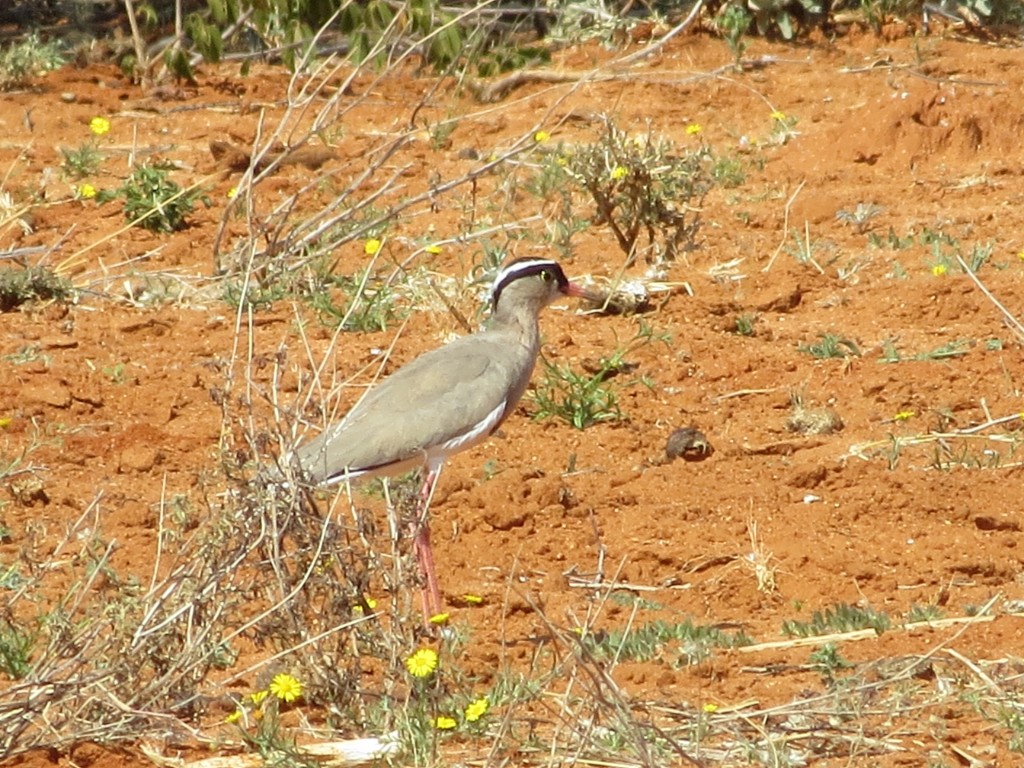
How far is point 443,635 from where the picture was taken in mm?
5680

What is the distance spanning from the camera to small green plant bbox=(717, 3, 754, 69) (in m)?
13.9

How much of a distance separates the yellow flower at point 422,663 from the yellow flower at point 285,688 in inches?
12.5

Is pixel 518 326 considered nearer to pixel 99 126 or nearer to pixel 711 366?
pixel 711 366

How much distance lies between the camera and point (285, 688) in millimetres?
4996

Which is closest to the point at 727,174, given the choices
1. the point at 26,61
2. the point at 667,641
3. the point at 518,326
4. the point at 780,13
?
the point at 780,13

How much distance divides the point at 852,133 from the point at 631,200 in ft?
8.53

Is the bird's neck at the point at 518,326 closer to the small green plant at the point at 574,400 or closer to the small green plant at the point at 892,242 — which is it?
the small green plant at the point at 574,400

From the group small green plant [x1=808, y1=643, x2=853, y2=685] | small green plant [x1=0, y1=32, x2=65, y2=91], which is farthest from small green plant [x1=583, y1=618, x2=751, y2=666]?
small green plant [x1=0, y1=32, x2=65, y2=91]

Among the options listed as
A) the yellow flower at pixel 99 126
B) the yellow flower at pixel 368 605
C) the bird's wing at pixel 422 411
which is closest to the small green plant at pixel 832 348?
the bird's wing at pixel 422 411

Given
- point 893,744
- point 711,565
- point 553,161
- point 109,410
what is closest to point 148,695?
point 893,744

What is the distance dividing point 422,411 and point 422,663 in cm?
235

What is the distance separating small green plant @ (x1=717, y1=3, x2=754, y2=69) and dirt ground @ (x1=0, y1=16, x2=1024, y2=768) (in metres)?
0.16

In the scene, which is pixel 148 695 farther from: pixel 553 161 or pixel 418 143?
pixel 418 143

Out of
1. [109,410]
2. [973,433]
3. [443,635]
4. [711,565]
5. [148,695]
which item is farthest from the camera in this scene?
[109,410]
